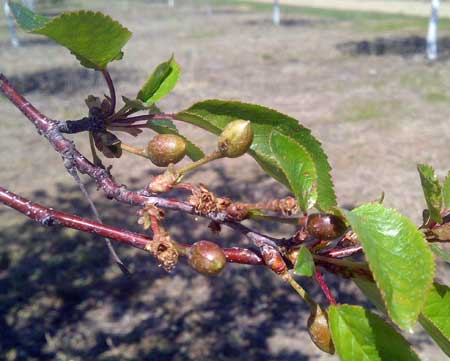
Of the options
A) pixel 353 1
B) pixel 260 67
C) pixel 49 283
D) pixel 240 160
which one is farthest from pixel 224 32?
pixel 353 1

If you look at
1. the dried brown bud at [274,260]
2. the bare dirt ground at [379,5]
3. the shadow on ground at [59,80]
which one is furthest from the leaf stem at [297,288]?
the bare dirt ground at [379,5]

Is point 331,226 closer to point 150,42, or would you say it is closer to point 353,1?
point 150,42

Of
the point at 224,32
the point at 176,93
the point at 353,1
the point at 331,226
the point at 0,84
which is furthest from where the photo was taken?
the point at 353,1

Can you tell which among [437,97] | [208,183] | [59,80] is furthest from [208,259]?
[59,80]

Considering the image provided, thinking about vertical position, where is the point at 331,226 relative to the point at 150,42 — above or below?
above

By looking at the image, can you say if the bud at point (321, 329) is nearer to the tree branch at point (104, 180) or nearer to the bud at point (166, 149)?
the tree branch at point (104, 180)

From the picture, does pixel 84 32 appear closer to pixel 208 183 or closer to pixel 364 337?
pixel 364 337

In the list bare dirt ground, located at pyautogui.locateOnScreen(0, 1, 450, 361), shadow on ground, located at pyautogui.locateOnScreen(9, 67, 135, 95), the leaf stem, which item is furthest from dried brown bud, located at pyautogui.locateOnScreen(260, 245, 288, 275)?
shadow on ground, located at pyautogui.locateOnScreen(9, 67, 135, 95)
